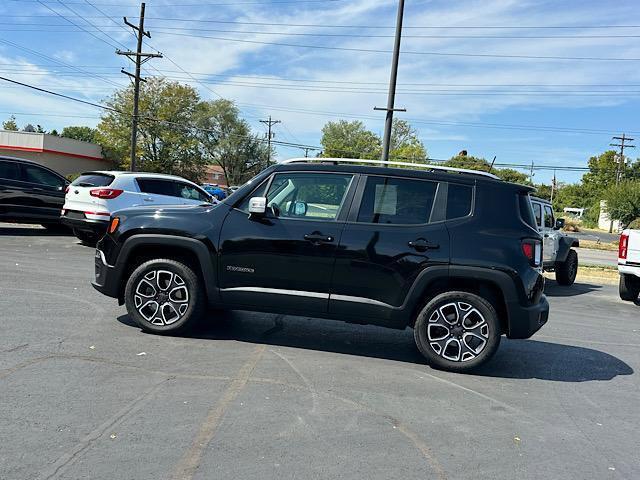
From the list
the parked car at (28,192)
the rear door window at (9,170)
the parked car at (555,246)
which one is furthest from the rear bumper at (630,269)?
the rear door window at (9,170)

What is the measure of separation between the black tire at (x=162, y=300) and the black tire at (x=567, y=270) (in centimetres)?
972

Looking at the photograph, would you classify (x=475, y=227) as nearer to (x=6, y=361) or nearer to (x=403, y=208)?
(x=403, y=208)

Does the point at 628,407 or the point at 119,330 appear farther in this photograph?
the point at 119,330

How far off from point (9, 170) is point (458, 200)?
12.0 metres

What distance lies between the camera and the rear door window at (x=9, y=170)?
1328 centimetres

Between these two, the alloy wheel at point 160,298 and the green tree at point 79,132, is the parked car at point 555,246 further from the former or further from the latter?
the green tree at point 79,132

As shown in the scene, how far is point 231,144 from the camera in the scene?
78250mm

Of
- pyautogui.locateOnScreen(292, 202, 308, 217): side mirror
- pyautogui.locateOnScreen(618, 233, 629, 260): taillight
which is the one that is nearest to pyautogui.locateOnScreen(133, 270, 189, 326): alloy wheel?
pyautogui.locateOnScreen(292, 202, 308, 217): side mirror

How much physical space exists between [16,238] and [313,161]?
10.5 metres

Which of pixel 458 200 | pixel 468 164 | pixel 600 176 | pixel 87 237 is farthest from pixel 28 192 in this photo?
pixel 600 176

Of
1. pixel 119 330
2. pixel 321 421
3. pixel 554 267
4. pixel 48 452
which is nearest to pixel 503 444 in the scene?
pixel 321 421

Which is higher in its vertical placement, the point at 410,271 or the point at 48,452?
the point at 410,271

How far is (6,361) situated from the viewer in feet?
15.4

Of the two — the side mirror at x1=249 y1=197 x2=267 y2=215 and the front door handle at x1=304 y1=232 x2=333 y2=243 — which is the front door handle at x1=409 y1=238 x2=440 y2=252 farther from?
the side mirror at x1=249 y1=197 x2=267 y2=215
